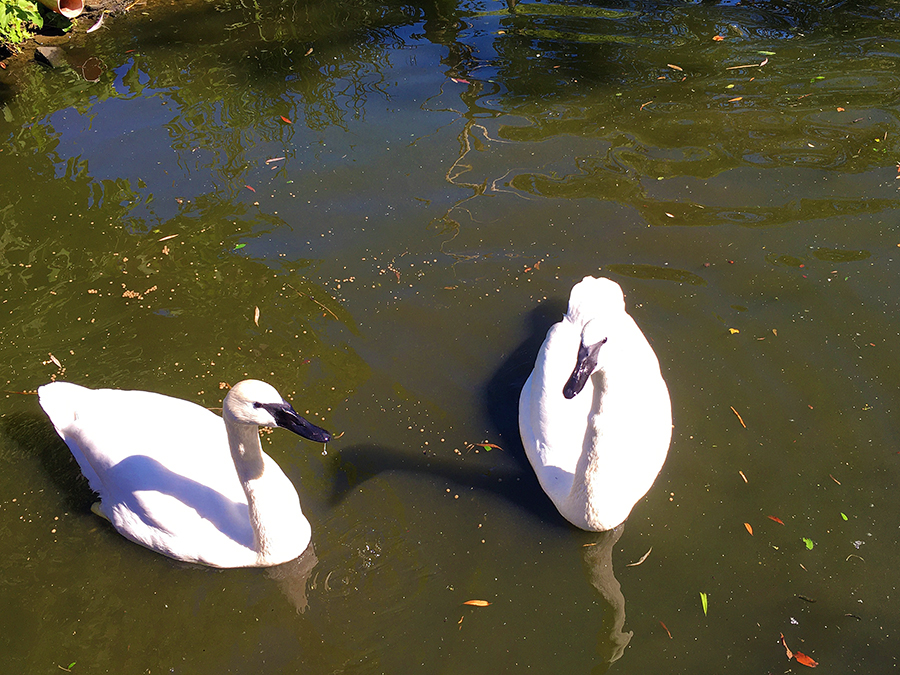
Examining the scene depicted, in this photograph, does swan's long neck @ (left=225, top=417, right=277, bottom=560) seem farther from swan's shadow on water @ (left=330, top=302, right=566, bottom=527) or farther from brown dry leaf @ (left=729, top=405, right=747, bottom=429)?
brown dry leaf @ (left=729, top=405, right=747, bottom=429)

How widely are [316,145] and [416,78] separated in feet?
5.57

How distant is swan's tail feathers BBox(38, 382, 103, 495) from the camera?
4.06m

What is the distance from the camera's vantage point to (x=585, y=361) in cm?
315

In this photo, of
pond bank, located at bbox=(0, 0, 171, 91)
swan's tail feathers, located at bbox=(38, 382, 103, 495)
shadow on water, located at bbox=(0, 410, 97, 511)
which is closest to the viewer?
swan's tail feathers, located at bbox=(38, 382, 103, 495)

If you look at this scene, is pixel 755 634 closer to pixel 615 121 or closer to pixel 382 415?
pixel 382 415

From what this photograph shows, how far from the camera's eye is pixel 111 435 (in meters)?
3.86

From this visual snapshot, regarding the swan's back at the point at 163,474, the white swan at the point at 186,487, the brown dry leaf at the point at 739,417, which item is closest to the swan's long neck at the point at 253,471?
the white swan at the point at 186,487

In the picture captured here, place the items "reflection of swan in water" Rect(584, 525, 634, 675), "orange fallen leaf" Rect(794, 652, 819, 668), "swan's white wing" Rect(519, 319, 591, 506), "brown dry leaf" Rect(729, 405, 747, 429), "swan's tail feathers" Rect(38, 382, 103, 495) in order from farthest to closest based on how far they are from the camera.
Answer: "brown dry leaf" Rect(729, 405, 747, 429)
"swan's tail feathers" Rect(38, 382, 103, 495)
"swan's white wing" Rect(519, 319, 591, 506)
"reflection of swan in water" Rect(584, 525, 634, 675)
"orange fallen leaf" Rect(794, 652, 819, 668)

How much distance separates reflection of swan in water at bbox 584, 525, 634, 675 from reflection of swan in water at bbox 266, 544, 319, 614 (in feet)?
5.05

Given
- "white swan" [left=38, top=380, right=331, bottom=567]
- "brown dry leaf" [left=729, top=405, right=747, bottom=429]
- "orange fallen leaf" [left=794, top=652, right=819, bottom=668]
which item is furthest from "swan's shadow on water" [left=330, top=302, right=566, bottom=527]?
"brown dry leaf" [left=729, top=405, right=747, bottom=429]

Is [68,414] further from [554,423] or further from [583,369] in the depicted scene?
[583,369]

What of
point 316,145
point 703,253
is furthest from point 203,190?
point 703,253

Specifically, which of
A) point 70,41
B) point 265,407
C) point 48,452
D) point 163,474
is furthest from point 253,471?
point 70,41

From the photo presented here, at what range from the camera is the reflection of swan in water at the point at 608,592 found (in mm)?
3389
